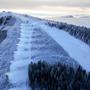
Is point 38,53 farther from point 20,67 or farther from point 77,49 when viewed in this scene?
point 77,49

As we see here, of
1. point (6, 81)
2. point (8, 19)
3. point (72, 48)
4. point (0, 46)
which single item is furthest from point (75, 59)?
point (8, 19)

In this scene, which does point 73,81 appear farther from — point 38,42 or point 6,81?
point 38,42

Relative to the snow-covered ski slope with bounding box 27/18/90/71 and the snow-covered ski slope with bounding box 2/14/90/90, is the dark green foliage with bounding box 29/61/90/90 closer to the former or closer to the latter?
the snow-covered ski slope with bounding box 2/14/90/90

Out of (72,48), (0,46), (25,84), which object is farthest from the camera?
(0,46)

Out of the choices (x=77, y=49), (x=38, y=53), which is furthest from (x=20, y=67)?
(x=77, y=49)

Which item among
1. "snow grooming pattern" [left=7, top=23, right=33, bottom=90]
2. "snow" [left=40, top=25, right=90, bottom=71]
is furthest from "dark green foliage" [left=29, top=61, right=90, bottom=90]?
"snow" [left=40, top=25, right=90, bottom=71]

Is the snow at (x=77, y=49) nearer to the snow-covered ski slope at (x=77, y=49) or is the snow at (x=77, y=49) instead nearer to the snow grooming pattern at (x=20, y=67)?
the snow-covered ski slope at (x=77, y=49)

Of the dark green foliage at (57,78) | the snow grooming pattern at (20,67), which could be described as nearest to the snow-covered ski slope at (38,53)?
the snow grooming pattern at (20,67)

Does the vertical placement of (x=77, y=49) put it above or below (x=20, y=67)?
below
